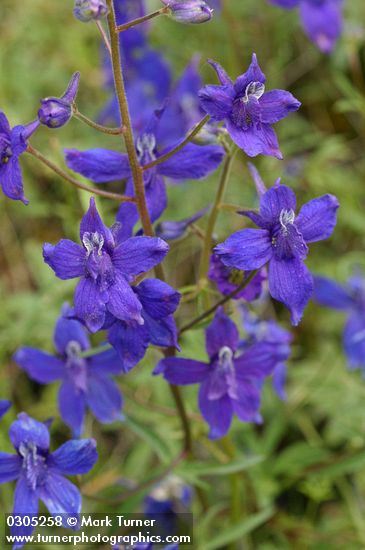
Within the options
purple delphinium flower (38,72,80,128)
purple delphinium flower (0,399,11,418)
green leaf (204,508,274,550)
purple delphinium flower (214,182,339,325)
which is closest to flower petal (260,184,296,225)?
purple delphinium flower (214,182,339,325)

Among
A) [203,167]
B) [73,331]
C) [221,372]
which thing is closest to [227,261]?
[203,167]

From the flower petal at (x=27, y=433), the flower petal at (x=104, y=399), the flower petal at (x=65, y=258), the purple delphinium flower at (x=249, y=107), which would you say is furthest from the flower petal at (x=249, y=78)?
the flower petal at (x=104, y=399)

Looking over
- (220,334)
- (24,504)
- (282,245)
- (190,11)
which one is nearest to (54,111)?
(190,11)

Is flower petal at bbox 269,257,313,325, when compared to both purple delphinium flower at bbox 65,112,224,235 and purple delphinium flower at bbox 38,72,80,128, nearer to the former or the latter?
purple delphinium flower at bbox 65,112,224,235

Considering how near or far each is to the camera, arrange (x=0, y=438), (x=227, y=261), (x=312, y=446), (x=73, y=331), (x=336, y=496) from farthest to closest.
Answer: (x=336, y=496), (x=312, y=446), (x=0, y=438), (x=73, y=331), (x=227, y=261)

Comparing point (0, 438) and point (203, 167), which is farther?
point (0, 438)

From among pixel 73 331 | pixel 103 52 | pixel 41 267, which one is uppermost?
pixel 103 52

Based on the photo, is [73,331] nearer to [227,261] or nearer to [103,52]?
[227,261]

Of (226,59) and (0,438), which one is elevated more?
(226,59)
